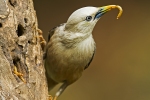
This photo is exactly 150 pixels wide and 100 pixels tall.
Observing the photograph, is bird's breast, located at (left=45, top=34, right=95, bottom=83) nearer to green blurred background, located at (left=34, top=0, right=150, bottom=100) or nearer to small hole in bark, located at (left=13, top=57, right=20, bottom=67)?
small hole in bark, located at (left=13, top=57, right=20, bottom=67)

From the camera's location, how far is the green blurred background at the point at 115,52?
17.7ft

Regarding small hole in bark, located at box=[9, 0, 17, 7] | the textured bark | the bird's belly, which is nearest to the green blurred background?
the bird's belly

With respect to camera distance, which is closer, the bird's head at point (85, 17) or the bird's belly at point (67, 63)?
the bird's head at point (85, 17)

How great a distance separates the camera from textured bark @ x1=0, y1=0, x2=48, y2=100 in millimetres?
2402

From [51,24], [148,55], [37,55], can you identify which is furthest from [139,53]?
[37,55]

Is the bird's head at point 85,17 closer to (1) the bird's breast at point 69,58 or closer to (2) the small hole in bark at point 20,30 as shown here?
(1) the bird's breast at point 69,58

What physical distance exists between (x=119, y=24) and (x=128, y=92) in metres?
1.07

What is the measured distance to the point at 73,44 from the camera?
3.10 m

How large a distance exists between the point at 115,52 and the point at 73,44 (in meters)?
2.57

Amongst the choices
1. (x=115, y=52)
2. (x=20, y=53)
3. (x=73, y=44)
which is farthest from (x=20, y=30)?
(x=115, y=52)

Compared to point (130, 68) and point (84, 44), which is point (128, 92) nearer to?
point (130, 68)

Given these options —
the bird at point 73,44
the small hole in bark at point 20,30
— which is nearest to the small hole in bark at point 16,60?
the small hole in bark at point 20,30

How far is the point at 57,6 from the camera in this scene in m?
5.71

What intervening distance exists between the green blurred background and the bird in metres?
2.16
